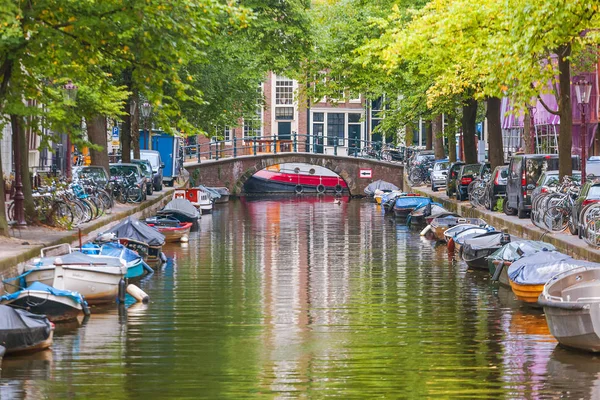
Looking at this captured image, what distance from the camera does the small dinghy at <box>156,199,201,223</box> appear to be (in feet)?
126

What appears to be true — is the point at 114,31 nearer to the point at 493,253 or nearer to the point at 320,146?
the point at 493,253

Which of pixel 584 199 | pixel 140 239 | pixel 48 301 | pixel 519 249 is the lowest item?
pixel 48 301

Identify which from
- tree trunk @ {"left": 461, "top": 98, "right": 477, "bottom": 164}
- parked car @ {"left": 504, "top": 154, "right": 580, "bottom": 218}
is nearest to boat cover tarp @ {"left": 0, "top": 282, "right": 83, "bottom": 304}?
parked car @ {"left": 504, "top": 154, "right": 580, "bottom": 218}

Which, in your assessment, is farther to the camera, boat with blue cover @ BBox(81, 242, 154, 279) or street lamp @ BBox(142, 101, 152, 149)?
street lamp @ BBox(142, 101, 152, 149)

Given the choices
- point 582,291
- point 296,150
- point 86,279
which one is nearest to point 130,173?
point 86,279

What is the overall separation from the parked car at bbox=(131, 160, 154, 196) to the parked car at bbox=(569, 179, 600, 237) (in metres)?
22.5

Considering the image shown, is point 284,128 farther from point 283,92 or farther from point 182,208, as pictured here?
point 182,208

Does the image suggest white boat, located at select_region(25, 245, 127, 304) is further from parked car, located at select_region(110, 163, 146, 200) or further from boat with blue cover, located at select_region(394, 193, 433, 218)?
boat with blue cover, located at select_region(394, 193, 433, 218)

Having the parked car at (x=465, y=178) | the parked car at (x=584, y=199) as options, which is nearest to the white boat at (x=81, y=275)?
the parked car at (x=584, y=199)

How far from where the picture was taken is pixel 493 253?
985 inches

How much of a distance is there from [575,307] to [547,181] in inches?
681

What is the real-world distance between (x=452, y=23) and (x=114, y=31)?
8070 mm

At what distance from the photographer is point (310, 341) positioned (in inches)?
650

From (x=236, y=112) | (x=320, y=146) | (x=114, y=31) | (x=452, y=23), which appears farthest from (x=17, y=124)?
(x=320, y=146)
